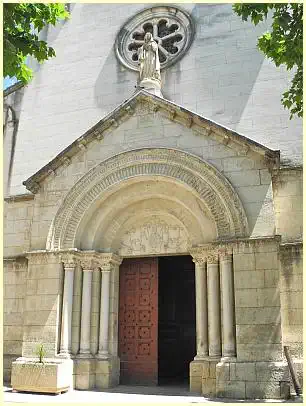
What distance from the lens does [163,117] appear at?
11.2 metres

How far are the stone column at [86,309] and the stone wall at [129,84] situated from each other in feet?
13.4

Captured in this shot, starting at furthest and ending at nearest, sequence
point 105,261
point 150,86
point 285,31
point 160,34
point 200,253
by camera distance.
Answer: point 160,34
point 150,86
point 105,261
point 200,253
point 285,31

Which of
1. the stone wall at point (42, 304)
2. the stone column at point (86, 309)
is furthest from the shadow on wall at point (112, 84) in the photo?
the stone wall at point (42, 304)

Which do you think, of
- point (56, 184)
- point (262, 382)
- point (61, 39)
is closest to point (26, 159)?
point (56, 184)

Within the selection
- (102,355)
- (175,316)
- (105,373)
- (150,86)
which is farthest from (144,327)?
(150,86)

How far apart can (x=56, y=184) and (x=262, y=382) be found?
6.32 meters

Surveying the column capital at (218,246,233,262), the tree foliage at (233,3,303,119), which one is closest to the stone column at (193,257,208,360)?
the column capital at (218,246,233,262)

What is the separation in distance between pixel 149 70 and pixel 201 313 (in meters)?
6.06

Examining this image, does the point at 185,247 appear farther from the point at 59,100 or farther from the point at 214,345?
the point at 59,100

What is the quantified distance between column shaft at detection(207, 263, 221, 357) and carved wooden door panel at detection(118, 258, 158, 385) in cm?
187

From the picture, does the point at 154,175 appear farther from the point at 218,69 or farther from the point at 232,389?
the point at 232,389

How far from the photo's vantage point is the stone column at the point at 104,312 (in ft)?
35.8

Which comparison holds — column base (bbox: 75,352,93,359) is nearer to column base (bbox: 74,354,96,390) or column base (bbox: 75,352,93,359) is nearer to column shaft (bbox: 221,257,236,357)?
Result: column base (bbox: 74,354,96,390)

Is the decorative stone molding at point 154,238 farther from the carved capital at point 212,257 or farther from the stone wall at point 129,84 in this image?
the stone wall at point 129,84
